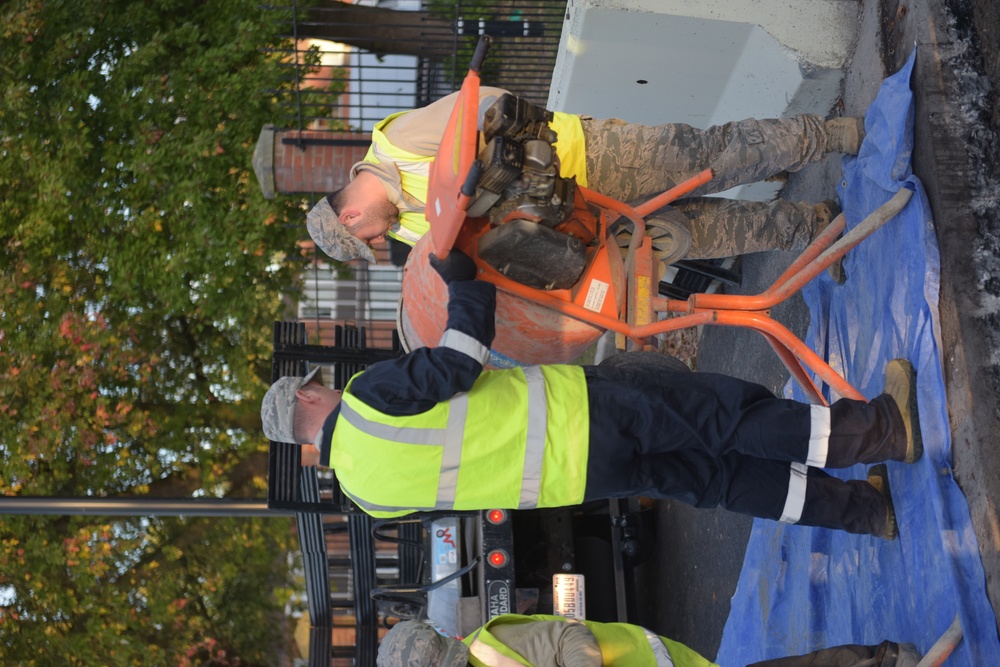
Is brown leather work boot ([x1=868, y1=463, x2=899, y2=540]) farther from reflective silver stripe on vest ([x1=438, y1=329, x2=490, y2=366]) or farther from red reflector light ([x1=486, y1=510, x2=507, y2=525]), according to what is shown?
red reflector light ([x1=486, y1=510, x2=507, y2=525])

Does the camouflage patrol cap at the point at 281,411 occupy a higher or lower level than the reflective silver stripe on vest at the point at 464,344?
lower

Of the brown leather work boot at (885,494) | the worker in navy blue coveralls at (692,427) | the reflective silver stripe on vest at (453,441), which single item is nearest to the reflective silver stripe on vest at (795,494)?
the worker in navy blue coveralls at (692,427)

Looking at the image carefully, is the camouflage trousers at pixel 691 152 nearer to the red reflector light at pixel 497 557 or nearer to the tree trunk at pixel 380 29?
the red reflector light at pixel 497 557

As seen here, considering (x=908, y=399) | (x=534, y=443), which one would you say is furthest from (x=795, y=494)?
(x=534, y=443)

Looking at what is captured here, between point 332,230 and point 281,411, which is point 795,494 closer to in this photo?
point 281,411

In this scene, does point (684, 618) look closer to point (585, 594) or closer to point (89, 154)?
point (585, 594)

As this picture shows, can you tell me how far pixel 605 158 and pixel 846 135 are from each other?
1124mm

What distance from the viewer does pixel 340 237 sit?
4.72 meters

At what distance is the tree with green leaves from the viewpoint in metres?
9.80

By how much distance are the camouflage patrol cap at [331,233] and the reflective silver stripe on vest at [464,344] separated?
1277 mm

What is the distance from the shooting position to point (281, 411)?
3.90 meters

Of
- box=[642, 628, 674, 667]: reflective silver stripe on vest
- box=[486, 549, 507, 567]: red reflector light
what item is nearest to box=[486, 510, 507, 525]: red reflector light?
box=[486, 549, 507, 567]: red reflector light

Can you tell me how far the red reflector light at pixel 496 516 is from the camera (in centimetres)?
639

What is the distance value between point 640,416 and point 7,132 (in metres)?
8.71
